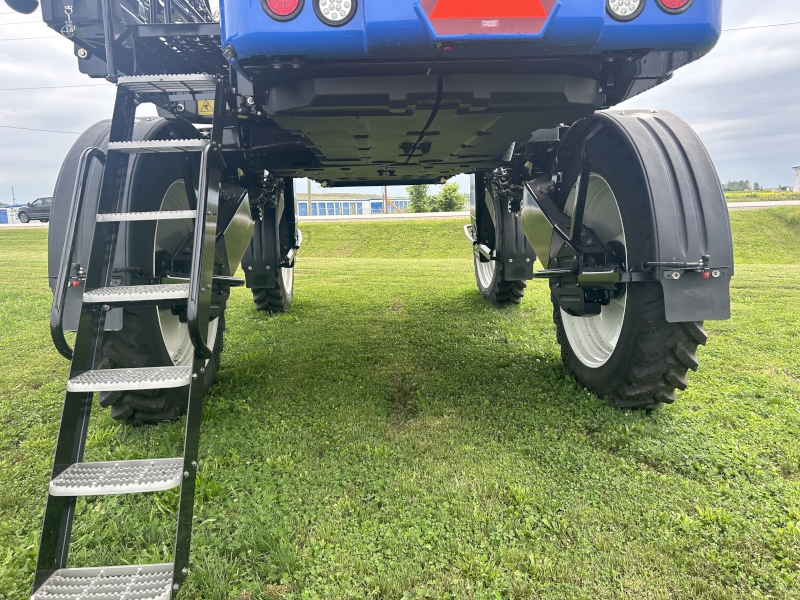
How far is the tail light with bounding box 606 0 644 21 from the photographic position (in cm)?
204

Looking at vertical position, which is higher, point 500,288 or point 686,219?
point 686,219

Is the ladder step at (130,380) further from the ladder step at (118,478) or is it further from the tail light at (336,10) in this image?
the tail light at (336,10)

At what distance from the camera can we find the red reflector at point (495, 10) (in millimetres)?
1943

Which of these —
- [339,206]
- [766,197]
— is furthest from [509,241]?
[339,206]

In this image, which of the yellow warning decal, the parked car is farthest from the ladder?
the parked car

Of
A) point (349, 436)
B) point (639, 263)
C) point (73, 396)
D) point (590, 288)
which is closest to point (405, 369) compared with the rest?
point (349, 436)

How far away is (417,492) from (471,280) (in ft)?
25.8

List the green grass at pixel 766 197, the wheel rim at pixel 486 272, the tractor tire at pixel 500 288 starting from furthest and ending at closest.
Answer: the green grass at pixel 766 197 < the wheel rim at pixel 486 272 < the tractor tire at pixel 500 288

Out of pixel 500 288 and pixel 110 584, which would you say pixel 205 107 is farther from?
pixel 500 288

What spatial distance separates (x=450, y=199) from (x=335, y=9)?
106ft

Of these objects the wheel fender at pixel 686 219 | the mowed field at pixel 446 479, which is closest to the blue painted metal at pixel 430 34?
the wheel fender at pixel 686 219

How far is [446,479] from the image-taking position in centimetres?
237

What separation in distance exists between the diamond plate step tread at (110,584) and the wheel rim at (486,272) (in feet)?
18.1

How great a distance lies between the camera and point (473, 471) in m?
2.42
